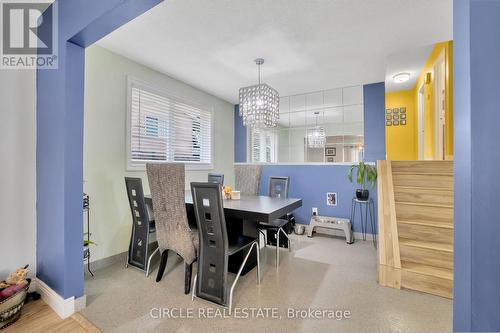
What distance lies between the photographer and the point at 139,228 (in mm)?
2602

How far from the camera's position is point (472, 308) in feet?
2.40

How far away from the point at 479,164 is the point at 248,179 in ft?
8.87

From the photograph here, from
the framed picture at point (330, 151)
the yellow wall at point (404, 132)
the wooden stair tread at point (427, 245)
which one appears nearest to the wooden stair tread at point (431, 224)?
the wooden stair tread at point (427, 245)

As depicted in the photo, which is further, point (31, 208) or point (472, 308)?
point (31, 208)

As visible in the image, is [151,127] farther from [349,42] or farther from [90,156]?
[349,42]

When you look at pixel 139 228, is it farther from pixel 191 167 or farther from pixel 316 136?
pixel 316 136

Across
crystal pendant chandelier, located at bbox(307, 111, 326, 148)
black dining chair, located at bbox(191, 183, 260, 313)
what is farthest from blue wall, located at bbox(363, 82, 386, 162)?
black dining chair, located at bbox(191, 183, 260, 313)

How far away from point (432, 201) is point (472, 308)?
7.41 feet

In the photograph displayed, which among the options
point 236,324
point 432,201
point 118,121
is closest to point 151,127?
point 118,121

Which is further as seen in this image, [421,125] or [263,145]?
[263,145]

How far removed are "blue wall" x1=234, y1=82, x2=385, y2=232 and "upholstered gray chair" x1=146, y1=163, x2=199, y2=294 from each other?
8.69 ft

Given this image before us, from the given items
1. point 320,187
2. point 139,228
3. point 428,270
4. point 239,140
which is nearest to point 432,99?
point 320,187

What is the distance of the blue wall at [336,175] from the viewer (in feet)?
12.0

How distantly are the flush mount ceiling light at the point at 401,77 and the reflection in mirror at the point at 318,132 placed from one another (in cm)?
51
